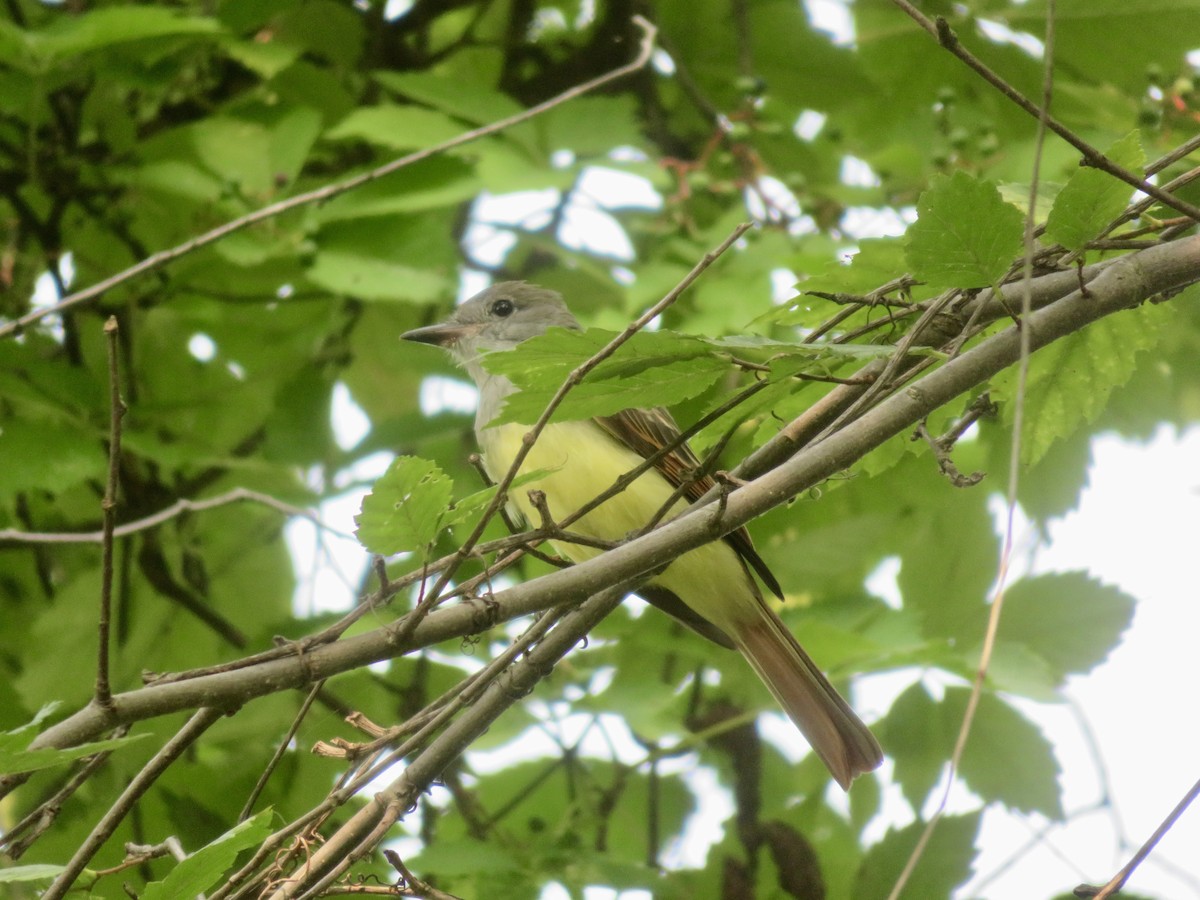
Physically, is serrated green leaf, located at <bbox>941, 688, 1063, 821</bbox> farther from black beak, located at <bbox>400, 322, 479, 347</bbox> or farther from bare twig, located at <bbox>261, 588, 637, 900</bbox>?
black beak, located at <bbox>400, 322, 479, 347</bbox>

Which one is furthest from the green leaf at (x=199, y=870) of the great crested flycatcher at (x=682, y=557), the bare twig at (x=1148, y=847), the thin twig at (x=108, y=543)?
the great crested flycatcher at (x=682, y=557)

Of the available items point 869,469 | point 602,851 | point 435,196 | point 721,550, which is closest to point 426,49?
point 435,196

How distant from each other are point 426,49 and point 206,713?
13.0ft

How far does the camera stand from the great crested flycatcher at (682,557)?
157 inches

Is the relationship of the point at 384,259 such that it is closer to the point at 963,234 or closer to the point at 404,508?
the point at 404,508

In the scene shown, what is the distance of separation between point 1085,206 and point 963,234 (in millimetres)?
172

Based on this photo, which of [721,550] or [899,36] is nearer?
[721,550]

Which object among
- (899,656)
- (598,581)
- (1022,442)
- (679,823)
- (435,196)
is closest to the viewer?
(598,581)

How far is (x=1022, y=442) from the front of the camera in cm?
261

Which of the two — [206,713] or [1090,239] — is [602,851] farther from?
[1090,239]

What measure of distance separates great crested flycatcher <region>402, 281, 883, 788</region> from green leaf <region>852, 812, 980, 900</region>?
247mm

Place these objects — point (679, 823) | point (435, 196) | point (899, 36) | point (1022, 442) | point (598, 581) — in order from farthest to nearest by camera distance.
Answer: point (679, 823)
point (899, 36)
point (435, 196)
point (1022, 442)
point (598, 581)

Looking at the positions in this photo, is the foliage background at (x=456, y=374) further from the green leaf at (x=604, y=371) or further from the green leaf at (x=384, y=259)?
the green leaf at (x=604, y=371)

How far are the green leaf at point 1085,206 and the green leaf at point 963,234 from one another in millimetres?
59
